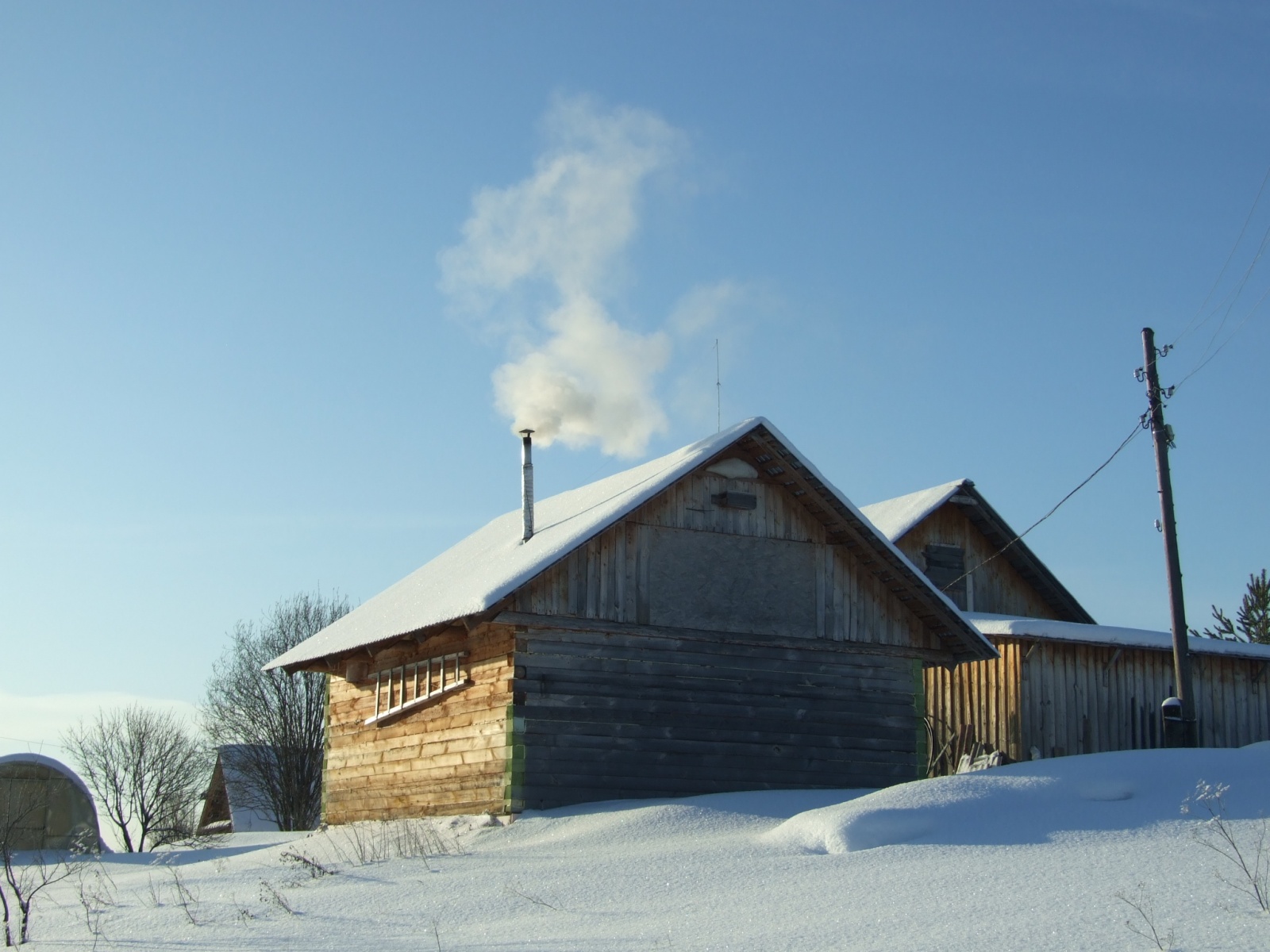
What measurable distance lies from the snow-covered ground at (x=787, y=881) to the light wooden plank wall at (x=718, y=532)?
9.22ft

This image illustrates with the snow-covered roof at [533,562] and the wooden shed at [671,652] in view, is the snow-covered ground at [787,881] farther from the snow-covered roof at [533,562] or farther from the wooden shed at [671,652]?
the snow-covered roof at [533,562]

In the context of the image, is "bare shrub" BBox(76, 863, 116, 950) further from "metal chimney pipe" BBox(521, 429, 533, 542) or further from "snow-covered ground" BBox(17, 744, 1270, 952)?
"metal chimney pipe" BBox(521, 429, 533, 542)

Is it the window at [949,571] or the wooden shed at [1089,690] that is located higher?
the window at [949,571]

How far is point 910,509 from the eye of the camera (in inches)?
1149

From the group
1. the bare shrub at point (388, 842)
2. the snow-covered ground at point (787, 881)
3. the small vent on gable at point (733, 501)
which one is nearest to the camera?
the snow-covered ground at point (787, 881)

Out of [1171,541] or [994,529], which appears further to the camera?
[994,529]

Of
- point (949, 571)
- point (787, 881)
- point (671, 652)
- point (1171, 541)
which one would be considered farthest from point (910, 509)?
point (787, 881)

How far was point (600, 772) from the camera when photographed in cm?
1784

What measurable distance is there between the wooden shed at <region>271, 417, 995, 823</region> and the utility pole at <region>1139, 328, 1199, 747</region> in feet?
9.31

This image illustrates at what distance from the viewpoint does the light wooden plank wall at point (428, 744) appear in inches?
703

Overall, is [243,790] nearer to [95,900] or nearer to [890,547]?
[890,547]

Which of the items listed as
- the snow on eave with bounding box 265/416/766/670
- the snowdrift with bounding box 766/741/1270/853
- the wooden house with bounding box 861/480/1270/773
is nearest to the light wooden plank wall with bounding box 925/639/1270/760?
the wooden house with bounding box 861/480/1270/773

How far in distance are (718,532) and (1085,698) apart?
804cm

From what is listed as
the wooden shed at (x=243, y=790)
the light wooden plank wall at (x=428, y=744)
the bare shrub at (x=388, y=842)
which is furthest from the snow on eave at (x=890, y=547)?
the wooden shed at (x=243, y=790)
